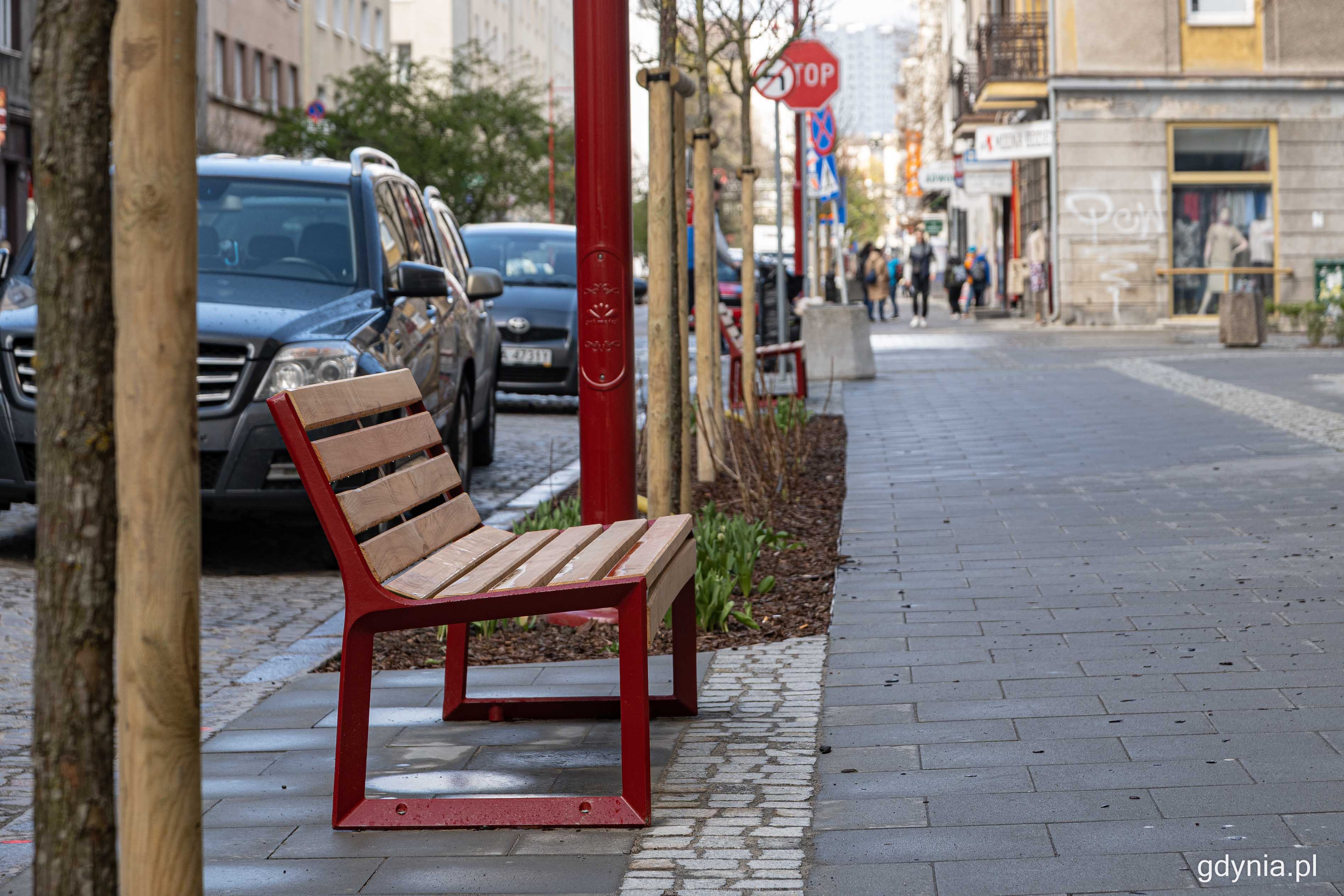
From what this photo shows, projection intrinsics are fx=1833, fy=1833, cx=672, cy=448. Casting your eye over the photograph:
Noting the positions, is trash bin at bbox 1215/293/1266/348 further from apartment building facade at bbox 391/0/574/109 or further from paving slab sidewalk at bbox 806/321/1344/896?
apartment building facade at bbox 391/0/574/109

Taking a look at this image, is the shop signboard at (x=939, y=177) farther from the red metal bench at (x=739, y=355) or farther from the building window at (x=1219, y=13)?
the red metal bench at (x=739, y=355)

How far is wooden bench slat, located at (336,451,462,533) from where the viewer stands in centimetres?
407

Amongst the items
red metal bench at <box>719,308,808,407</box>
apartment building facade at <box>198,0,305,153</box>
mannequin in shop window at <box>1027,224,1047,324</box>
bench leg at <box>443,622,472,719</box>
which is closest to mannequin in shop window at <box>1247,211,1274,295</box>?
mannequin in shop window at <box>1027,224,1047,324</box>

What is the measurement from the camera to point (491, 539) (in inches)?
195

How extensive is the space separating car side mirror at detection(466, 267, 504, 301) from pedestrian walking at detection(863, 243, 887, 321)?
Result: 2934cm

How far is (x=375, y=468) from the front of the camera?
15.1ft

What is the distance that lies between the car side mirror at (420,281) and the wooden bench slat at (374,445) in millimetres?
3856

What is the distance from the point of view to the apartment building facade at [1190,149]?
3309 cm

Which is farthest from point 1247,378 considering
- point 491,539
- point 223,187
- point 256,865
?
point 256,865

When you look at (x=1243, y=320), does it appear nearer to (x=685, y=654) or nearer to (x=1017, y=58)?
(x=1017, y=58)

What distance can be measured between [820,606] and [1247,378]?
12292 millimetres

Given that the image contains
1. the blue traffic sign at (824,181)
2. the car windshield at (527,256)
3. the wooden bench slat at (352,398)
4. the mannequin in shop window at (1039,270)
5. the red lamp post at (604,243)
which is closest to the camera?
the wooden bench slat at (352,398)

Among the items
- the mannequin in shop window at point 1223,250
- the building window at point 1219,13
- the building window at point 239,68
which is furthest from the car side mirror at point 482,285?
the building window at point 239,68

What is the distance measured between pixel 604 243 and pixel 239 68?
48773mm
